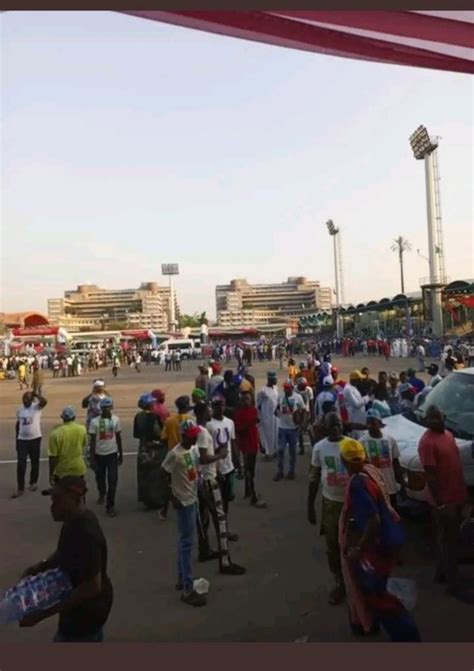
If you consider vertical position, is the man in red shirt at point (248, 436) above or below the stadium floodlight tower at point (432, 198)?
below

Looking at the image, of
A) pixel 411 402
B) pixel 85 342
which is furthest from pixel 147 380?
pixel 85 342

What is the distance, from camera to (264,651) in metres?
3.57

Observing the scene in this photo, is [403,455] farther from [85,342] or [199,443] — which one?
[85,342]

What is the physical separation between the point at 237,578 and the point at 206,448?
3.60ft

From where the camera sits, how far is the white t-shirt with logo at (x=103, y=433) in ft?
21.6

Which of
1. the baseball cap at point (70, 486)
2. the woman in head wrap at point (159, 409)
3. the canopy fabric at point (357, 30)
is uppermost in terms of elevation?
the canopy fabric at point (357, 30)

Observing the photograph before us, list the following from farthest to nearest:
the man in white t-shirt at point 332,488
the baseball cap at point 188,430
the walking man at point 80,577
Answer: the baseball cap at point 188,430 < the man in white t-shirt at point 332,488 < the walking man at point 80,577

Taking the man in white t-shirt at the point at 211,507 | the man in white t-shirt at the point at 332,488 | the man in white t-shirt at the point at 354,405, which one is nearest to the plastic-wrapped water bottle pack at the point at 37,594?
the man in white t-shirt at the point at 211,507

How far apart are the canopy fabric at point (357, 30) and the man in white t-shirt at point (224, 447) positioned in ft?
11.8

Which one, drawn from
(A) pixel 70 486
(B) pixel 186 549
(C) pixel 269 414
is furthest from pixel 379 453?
(C) pixel 269 414

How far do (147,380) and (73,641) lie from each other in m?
23.8

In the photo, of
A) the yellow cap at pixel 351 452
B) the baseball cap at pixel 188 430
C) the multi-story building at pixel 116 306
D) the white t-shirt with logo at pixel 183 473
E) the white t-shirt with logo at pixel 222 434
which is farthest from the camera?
the multi-story building at pixel 116 306

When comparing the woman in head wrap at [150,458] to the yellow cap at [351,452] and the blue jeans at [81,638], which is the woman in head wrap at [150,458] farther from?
the blue jeans at [81,638]

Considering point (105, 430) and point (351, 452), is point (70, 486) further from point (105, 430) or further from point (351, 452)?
point (105, 430)
